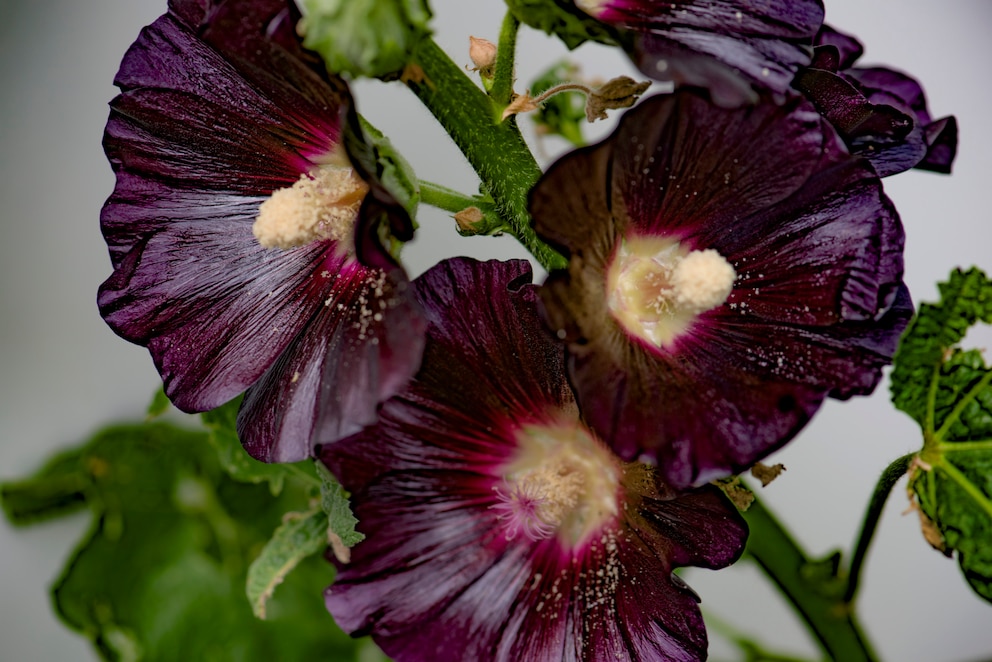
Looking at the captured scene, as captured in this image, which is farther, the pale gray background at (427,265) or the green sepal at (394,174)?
the pale gray background at (427,265)

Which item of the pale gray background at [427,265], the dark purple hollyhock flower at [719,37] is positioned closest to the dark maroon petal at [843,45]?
the dark purple hollyhock flower at [719,37]

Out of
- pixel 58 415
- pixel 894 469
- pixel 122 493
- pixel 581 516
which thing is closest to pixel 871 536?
pixel 894 469

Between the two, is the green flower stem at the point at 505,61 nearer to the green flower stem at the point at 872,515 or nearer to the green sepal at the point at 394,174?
the green sepal at the point at 394,174

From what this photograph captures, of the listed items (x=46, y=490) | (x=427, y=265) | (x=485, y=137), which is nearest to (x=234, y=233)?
(x=485, y=137)

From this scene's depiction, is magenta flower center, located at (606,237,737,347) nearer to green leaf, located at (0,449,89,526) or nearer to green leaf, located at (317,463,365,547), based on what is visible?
green leaf, located at (317,463,365,547)

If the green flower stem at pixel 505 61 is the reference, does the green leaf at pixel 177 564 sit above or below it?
below

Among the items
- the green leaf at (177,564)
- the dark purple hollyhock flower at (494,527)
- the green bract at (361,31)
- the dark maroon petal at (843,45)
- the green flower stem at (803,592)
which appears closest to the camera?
the green bract at (361,31)

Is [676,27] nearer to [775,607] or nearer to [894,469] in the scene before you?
[894,469]

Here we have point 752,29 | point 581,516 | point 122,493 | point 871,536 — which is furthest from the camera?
point 122,493
